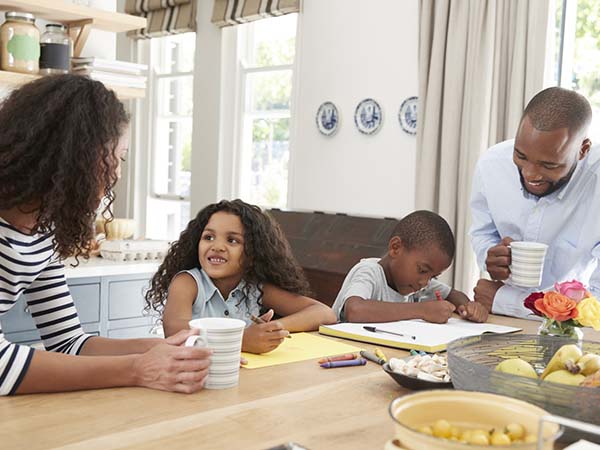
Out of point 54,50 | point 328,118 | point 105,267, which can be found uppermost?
point 54,50

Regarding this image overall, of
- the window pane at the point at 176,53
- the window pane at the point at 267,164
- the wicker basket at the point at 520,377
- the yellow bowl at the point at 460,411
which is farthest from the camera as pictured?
the window pane at the point at 176,53

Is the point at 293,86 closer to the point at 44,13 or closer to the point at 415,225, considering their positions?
the point at 44,13

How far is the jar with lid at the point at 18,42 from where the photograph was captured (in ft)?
9.43

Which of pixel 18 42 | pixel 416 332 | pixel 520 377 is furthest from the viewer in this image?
pixel 18 42

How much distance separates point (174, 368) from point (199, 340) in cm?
6

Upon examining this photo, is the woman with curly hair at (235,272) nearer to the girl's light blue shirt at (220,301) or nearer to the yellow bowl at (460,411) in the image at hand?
the girl's light blue shirt at (220,301)

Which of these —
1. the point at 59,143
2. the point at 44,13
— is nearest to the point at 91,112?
the point at 59,143

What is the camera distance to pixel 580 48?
13.0ft

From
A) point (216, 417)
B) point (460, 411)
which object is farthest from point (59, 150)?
point (460, 411)

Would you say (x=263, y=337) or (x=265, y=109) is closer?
(x=263, y=337)

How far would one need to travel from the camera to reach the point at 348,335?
1700 mm

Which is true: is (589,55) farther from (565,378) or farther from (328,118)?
(565,378)

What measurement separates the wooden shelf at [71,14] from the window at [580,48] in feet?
7.73

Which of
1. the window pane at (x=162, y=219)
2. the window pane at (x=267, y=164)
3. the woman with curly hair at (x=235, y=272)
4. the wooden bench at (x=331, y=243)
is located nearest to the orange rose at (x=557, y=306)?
the woman with curly hair at (x=235, y=272)
